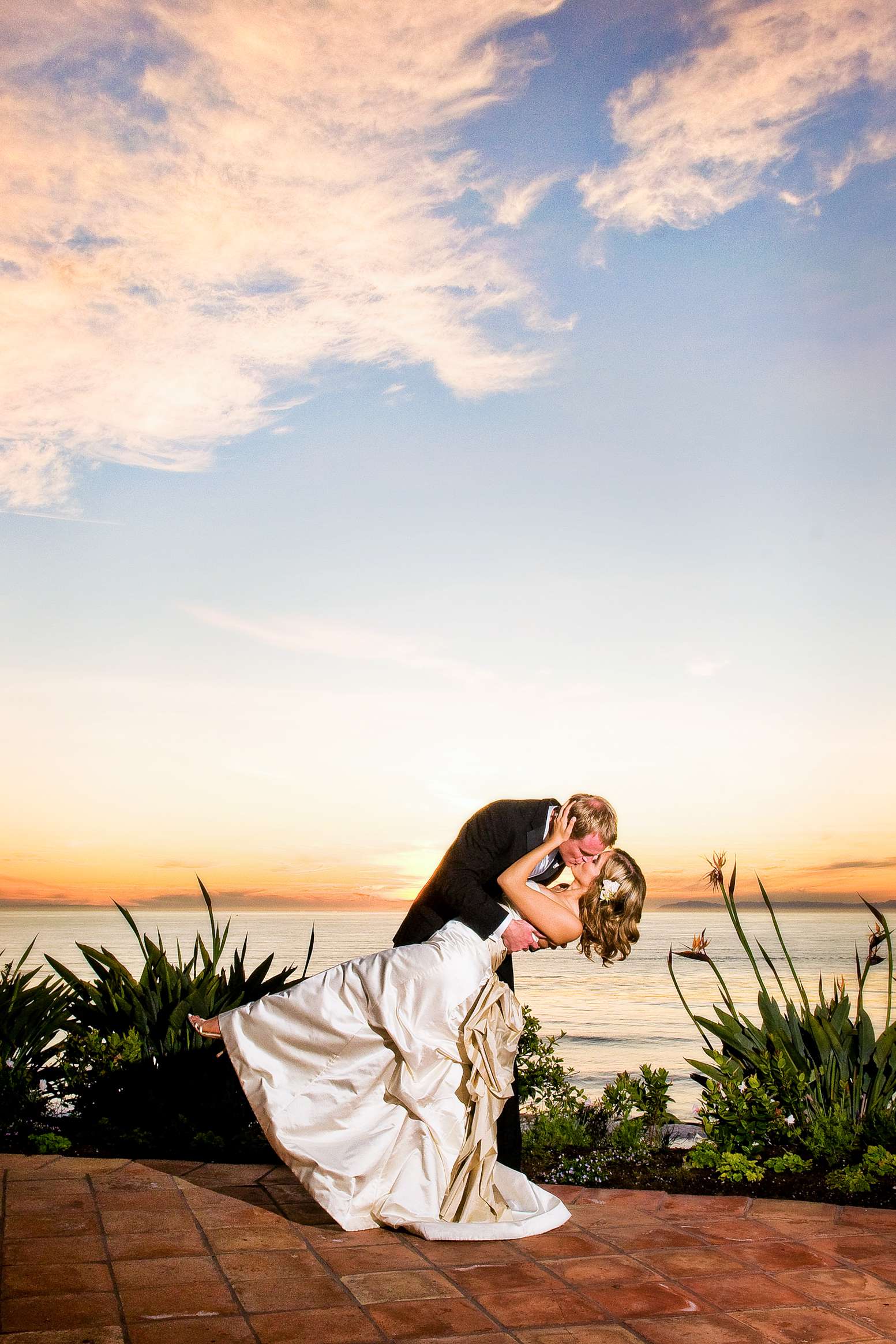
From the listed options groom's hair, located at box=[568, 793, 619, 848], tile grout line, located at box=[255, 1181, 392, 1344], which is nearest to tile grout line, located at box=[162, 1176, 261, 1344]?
tile grout line, located at box=[255, 1181, 392, 1344]

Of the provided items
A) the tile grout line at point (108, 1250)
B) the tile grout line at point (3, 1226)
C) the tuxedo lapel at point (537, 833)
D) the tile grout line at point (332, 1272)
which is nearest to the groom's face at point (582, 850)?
the tuxedo lapel at point (537, 833)

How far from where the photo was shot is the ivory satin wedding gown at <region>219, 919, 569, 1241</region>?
3857 mm

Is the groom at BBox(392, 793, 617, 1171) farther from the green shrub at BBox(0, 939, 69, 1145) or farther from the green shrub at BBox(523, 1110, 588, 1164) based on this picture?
the green shrub at BBox(0, 939, 69, 1145)

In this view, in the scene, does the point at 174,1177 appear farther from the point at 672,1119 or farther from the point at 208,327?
the point at 208,327

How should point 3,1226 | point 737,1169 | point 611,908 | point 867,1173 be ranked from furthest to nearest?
point 737,1169
point 867,1173
point 611,908
point 3,1226

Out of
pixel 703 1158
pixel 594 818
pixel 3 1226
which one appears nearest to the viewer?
pixel 3 1226

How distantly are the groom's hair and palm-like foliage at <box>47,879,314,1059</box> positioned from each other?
2092 millimetres

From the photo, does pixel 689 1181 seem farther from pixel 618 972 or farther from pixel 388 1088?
pixel 618 972

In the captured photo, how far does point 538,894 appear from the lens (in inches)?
164

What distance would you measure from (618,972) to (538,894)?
112 ft

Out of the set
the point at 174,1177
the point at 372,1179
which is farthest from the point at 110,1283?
the point at 174,1177

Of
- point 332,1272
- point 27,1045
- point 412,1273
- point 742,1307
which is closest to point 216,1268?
point 332,1272

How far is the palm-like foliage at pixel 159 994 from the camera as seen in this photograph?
18.2 feet

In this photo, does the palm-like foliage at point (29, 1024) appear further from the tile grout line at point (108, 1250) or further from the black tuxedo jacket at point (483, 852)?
the black tuxedo jacket at point (483, 852)
